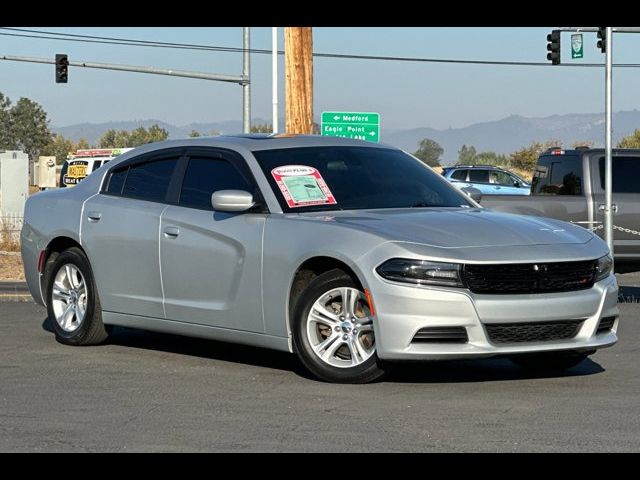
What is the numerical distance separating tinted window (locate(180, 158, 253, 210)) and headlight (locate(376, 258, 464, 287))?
1683mm

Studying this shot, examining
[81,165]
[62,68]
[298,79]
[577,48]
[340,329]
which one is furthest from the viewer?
[81,165]

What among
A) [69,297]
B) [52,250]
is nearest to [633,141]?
[52,250]

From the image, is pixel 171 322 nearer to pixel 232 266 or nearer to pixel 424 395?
pixel 232 266

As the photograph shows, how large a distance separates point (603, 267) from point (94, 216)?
3932 mm

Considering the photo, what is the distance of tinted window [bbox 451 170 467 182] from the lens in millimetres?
46375

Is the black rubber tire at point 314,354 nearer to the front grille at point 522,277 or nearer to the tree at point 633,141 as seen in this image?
the front grille at point 522,277

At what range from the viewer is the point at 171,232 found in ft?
32.1

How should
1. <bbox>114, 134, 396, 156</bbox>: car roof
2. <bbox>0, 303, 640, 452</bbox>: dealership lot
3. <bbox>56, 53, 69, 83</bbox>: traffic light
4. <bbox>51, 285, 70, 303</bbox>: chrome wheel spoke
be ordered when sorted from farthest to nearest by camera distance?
<bbox>56, 53, 69, 83</bbox>: traffic light < <bbox>51, 285, 70, 303</bbox>: chrome wheel spoke < <bbox>114, 134, 396, 156</bbox>: car roof < <bbox>0, 303, 640, 452</bbox>: dealership lot

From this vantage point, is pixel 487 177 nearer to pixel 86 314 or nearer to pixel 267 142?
pixel 86 314

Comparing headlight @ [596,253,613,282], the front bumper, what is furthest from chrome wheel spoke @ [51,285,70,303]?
headlight @ [596,253,613,282]

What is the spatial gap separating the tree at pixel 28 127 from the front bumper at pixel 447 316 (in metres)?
98.7

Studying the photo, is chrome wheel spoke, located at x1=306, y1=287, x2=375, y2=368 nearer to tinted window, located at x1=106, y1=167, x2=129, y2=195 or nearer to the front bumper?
the front bumper

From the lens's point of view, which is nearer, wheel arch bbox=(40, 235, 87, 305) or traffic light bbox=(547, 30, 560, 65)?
wheel arch bbox=(40, 235, 87, 305)

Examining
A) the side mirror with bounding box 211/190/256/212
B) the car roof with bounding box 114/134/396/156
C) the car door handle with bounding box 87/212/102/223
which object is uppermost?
the car roof with bounding box 114/134/396/156
